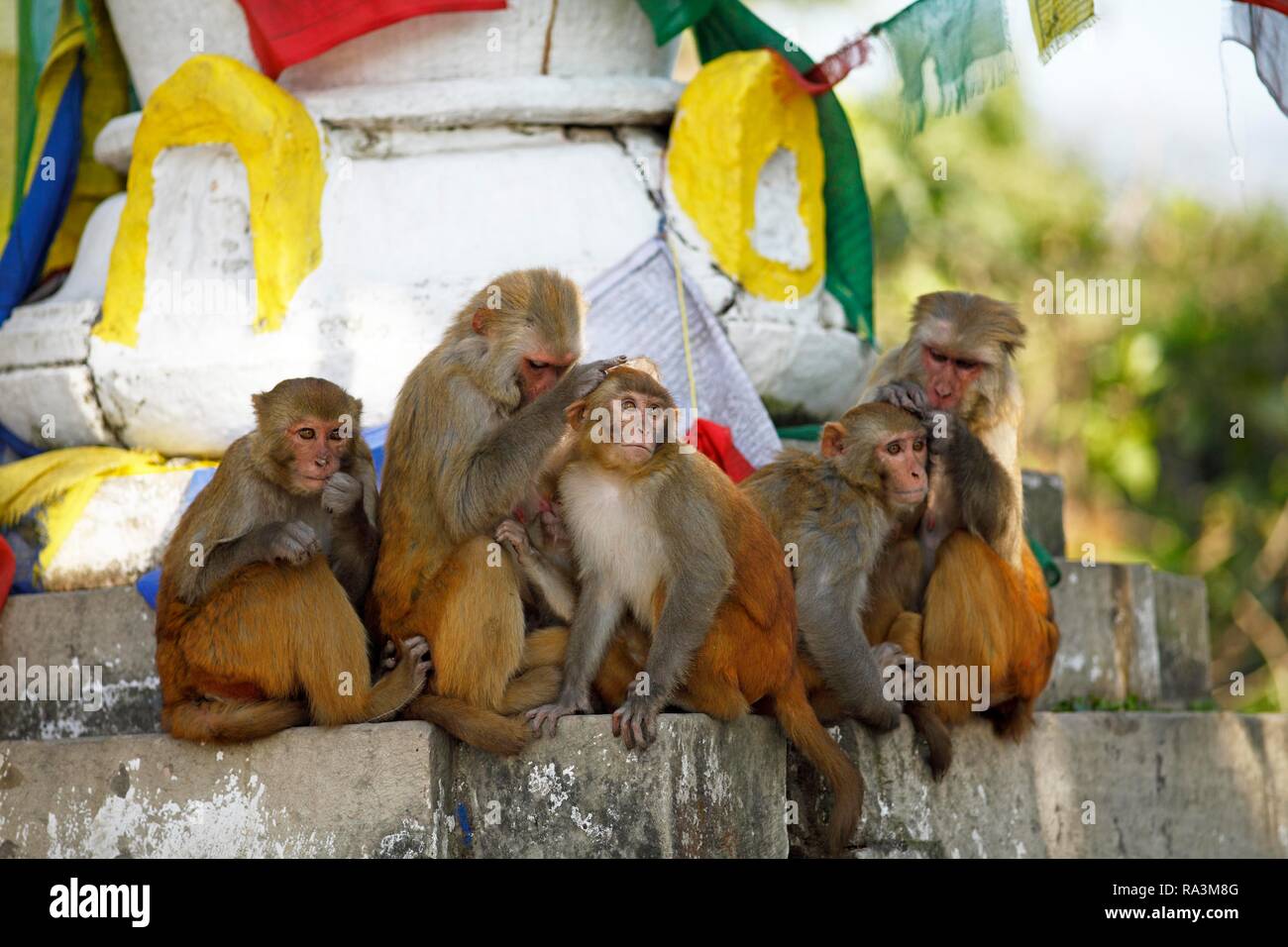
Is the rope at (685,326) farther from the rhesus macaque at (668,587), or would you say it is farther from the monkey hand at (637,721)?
the monkey hand at (637,721)

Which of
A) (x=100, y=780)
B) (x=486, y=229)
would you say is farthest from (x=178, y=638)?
(x=486, y=229)

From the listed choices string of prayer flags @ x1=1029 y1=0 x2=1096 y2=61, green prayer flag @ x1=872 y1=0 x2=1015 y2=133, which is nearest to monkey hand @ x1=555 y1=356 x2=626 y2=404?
string of prayer flags @ x1=1029 y1=0 x2=1096 y2=61

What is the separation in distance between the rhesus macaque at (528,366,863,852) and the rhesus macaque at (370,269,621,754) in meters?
0.13

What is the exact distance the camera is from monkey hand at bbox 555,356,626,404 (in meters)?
4.93

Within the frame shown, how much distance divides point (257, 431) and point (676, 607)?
137 centimetres

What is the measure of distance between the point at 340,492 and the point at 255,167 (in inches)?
94.0

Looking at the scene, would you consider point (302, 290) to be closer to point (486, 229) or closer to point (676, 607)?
point (486, 229)

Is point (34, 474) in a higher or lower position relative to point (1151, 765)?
higher

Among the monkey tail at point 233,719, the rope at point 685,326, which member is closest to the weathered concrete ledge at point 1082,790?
the monkey tail at point 233,719

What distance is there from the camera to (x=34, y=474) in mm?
6812

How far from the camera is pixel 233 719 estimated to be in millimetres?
4867

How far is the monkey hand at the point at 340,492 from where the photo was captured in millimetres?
→ 5117

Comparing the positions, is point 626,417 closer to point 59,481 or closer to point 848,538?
point 848,538

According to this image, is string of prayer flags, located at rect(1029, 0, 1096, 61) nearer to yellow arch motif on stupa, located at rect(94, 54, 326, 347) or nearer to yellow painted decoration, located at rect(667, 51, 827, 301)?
yellow painted decoration, located at rect(667, 51, 827, 301)
